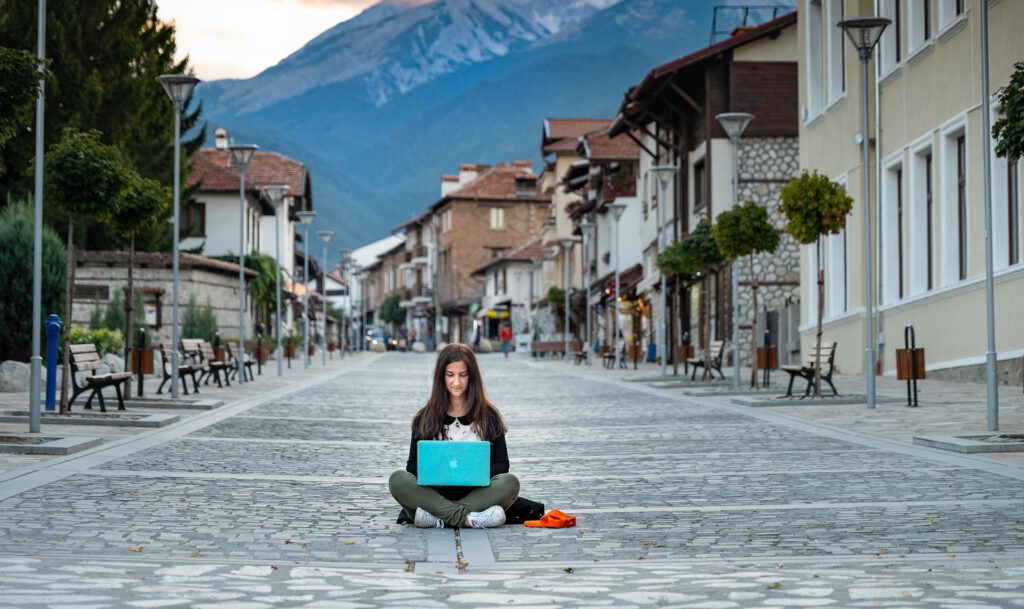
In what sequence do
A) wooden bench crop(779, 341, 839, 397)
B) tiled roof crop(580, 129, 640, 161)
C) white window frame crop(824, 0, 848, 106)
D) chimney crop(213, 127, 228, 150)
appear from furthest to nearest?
1. chimney crop(213, 127, 228, 150)
2. tiled roof crop(580, 129, 640, 161)
3. white window frame crop(824, 0, 848, 106)
4. wooden bench crop(779, 341, 839, 397)

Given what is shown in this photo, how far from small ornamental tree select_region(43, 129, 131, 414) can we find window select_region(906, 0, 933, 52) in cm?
1550

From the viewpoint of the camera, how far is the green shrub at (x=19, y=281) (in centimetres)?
2577

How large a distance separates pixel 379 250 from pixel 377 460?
170 meters

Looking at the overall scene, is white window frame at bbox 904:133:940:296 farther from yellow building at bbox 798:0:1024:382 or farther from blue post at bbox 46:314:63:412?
blue post at bbox 46:314:63:412

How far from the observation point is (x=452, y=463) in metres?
8.95

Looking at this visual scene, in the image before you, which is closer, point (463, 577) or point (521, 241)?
point (463, 577)

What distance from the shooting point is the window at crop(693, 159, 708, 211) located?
144 feet

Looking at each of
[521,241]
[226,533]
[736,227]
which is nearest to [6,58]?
[226,533]

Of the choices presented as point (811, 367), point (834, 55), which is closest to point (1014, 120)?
point (811, 367)

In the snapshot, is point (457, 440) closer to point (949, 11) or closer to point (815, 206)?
point (815, 206)

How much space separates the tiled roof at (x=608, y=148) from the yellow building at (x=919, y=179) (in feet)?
87.8

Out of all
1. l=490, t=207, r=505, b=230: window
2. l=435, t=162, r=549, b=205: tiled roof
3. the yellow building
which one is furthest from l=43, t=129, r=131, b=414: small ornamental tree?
l=490, t=207, r=505, b=230: window

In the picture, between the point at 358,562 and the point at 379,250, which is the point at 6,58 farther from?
the point at 379,250

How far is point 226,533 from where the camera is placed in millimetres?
8617
